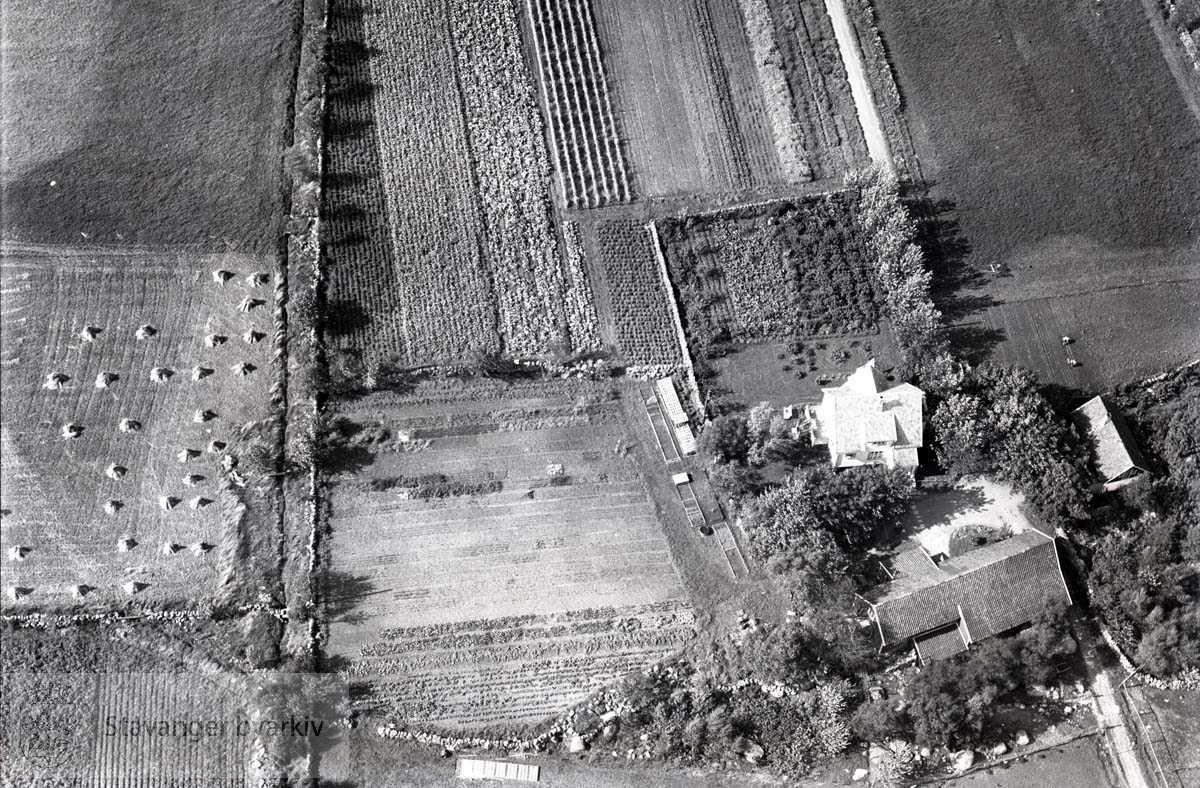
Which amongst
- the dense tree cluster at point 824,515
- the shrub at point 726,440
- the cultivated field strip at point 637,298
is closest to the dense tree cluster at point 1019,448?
the dense tree cluster at point 824,515

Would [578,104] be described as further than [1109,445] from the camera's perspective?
Yes

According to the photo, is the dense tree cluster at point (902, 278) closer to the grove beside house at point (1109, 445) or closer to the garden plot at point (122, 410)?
the grove beside house at point (1109, 445)

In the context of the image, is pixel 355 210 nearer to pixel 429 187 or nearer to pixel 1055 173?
pixel 429 187

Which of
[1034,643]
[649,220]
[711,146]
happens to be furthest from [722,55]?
[1034,643]

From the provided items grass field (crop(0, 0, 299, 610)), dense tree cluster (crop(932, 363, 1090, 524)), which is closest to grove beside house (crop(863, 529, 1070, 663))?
dense tree cluster (crop(932, 363, 1090, 524))

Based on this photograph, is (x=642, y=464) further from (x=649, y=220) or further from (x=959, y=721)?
(x=959, y=721)

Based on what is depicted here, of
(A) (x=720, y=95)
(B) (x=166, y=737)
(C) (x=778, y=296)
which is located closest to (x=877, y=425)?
(C) (x=778, y=296)

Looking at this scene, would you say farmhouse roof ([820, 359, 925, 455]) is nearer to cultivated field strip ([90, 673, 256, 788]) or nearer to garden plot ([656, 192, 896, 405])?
garden plot ([656, 192, 896, 405])
